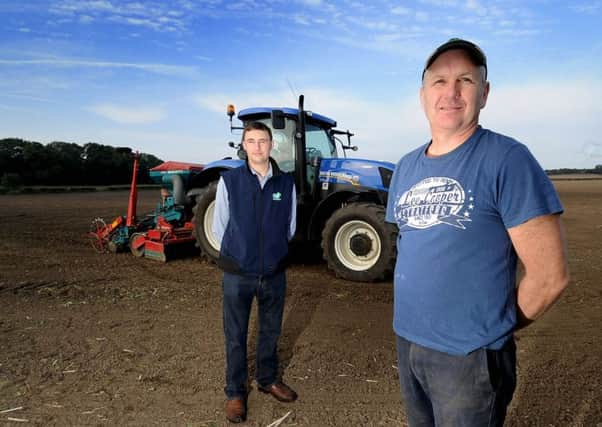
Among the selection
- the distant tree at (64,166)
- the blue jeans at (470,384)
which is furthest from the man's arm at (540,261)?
the distant tree at (64,166)

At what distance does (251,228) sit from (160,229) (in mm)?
4911

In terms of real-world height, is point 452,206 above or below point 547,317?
above

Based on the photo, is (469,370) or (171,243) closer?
(469,370)

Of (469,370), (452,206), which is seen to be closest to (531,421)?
(469,370)

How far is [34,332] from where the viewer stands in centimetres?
392

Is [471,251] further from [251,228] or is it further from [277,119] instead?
[277,119]

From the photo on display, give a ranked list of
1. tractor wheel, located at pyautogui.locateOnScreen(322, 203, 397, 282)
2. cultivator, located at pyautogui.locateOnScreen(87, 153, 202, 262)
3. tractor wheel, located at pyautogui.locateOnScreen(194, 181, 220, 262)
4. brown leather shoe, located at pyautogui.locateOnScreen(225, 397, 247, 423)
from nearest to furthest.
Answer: brown leather shoe, located at pyautogui.locateOnScreen(225, 397, 247, 423) < tractor wheel, located at pyautogui.locateOnScreen(322, 203, 397, 282) < tractor wheel, located at pyautogui.locateOnScreen(194, 181, 220, 262) < cultivator, located at pyautogui.locateOnScreen(87, 153, 202, 262)

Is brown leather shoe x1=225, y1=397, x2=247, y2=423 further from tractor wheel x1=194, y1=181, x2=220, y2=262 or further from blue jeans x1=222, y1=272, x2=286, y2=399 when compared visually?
tractor wheel x1=194, y1=181, x2=220, y2=262

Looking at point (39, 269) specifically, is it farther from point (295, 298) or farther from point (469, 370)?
point (469, 370)

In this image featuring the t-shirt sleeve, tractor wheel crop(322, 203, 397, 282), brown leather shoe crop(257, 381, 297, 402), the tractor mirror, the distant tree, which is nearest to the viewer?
the t-shirt sleeve

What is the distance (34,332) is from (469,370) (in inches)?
156

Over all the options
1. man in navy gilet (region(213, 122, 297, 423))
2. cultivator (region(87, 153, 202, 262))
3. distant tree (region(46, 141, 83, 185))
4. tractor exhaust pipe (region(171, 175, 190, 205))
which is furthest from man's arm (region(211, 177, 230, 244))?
distant tree (region(46, 141, 83, 185))

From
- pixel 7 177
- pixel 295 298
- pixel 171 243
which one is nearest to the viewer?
pixel 295 298

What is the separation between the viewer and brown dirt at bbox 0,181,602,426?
264cm
